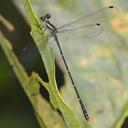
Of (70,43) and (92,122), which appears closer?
(92,122)

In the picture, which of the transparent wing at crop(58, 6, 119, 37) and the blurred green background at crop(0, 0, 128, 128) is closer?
the blurred green background at crop(0, 0, 128, 128)

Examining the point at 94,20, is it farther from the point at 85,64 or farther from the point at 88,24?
the point at 85,64

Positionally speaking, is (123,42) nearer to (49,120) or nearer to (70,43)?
(70,43)

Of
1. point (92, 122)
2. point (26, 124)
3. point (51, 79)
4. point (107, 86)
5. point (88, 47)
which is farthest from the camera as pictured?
point (26, 124)

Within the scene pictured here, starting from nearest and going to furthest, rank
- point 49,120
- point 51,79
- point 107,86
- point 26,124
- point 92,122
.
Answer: point 51,79 < point 49,120 < point 92,122 < point 107,86 < point 26,124

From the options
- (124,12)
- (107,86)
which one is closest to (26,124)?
(107,86)

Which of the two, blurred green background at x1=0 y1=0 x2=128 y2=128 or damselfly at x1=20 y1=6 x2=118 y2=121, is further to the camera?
damselfly at x1=20 y1=6 x2=118 y2=121
